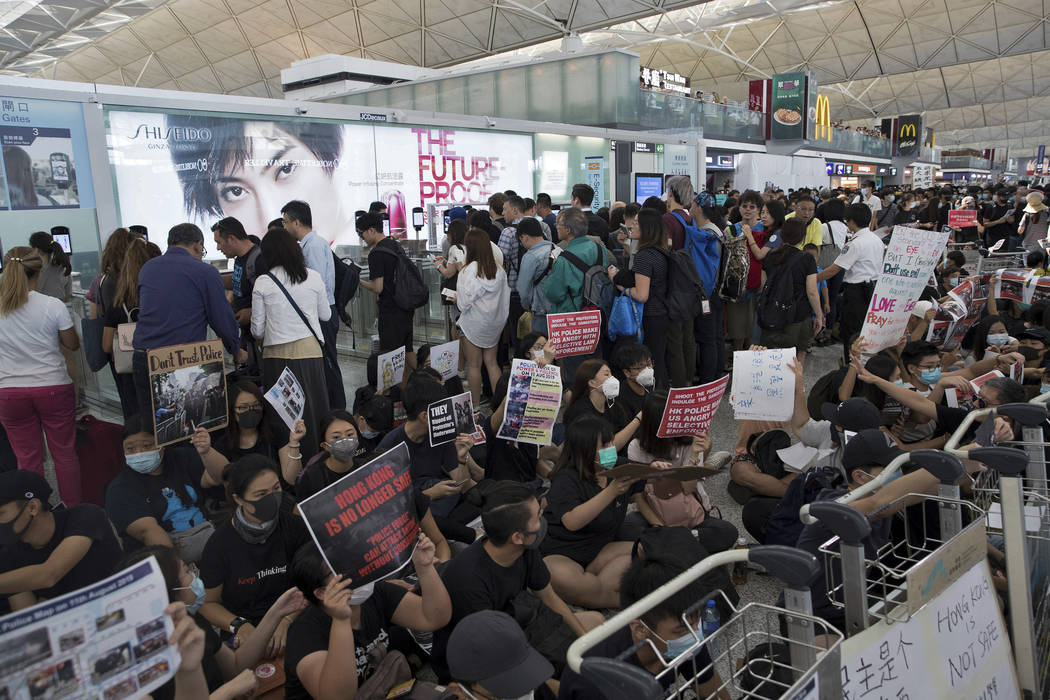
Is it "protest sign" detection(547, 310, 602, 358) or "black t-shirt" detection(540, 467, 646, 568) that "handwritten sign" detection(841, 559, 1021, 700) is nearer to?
"black t-shirt" detection(540, 467, 646, 568)

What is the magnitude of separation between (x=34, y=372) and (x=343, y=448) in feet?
8.21

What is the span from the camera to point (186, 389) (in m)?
4.17

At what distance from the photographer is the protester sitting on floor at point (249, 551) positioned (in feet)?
10.0

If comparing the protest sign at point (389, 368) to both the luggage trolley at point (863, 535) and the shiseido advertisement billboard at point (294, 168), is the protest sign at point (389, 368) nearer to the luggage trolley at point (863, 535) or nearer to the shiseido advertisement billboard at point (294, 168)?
the luggage trolley at point (863, 535)

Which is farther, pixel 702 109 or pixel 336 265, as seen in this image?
pixel 702 109

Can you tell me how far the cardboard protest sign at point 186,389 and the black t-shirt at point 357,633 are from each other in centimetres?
172

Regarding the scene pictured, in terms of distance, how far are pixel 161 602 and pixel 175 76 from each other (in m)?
44.4

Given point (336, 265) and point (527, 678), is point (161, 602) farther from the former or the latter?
point (336, 265)

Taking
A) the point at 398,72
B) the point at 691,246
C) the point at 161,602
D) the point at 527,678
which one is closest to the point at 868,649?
the point at 527,678

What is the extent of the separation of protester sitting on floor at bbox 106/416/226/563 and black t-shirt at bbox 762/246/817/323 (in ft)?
17.3

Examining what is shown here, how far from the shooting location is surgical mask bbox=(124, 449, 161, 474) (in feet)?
11.9

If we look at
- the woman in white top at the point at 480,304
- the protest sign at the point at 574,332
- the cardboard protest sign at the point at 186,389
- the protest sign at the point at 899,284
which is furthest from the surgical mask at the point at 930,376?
the cardboard protest sign at the point at 186,389

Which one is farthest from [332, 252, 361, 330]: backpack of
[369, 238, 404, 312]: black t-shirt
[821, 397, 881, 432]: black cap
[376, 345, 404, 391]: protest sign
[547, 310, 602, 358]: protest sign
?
[821, 397, 881, 432]: black cap

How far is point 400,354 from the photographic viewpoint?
17.9 ft
